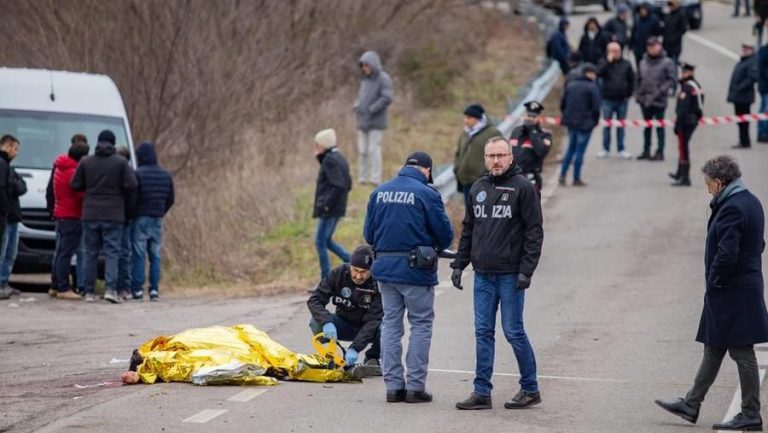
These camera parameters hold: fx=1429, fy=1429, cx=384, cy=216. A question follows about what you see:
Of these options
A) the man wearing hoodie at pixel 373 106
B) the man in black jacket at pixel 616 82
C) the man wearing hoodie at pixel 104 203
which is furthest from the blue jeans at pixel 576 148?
the man wearing hoodie at pixel 104 203

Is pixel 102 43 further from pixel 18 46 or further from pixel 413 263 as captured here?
pixel 413 263

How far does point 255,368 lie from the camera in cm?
1110

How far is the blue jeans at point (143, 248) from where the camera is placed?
57.5ft

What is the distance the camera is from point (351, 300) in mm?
11547

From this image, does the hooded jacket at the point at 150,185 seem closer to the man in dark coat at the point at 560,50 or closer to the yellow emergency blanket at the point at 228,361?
the yellow emergency blanket at the point at 228,361

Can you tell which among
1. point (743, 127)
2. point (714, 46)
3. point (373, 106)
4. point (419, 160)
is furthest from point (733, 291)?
point (714, 46)

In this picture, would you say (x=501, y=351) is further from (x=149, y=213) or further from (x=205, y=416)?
(x=149, y=213)

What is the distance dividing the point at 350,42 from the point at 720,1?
101 ft

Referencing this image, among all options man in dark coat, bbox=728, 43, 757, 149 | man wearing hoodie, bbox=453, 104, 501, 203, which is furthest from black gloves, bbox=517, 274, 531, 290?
man in dark coat, bbox=728, 43, 757, 149

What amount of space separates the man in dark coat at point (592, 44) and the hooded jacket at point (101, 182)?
14.4 meters

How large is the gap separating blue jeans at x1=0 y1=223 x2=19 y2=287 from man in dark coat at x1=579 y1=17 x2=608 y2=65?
592 inches

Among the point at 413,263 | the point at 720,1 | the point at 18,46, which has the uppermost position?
the point at 720,1

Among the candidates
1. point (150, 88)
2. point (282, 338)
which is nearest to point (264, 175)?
point (150, 88)

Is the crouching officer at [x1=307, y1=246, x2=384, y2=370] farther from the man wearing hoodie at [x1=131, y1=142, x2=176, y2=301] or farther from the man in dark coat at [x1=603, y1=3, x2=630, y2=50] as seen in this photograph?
the man in dark coat at [x1=603, y1=3, x2=630, y2=50]
